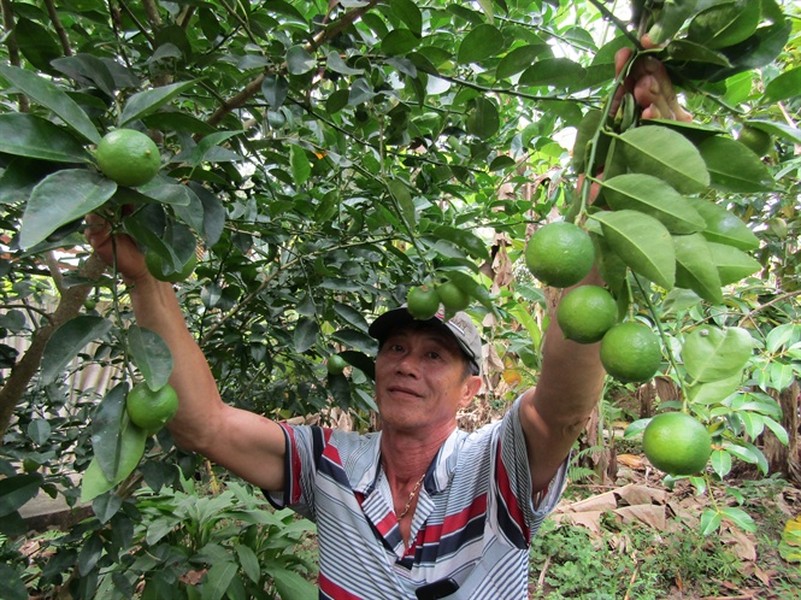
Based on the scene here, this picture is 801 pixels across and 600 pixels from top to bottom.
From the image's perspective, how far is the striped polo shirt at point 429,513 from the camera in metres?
1.55

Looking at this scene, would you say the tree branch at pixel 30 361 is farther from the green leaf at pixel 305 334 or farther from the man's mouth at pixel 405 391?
the man's mouth at pixel 405 391

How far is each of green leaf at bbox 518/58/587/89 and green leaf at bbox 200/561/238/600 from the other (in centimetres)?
287

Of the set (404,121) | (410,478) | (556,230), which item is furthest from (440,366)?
(556,230)

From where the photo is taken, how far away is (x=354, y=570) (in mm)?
1723

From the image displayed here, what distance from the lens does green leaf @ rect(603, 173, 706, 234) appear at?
1.85 feet

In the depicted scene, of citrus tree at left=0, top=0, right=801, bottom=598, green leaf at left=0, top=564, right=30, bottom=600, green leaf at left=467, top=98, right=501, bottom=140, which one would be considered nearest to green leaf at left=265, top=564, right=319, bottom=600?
citrus tree at left=0, top=0, right=801, bottom=598

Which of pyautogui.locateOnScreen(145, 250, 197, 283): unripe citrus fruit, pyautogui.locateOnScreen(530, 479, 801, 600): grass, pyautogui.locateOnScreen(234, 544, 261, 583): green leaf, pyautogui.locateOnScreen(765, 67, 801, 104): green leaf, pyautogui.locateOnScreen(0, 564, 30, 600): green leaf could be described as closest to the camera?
pyautogui.locateOnScreen(765, 67, 801, 104): green leaf

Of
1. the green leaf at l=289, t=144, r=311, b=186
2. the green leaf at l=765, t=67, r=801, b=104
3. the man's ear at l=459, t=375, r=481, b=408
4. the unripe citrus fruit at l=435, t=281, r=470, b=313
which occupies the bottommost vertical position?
the man's ear at l=459, t=375, r=481, b=408

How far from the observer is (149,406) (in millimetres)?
815

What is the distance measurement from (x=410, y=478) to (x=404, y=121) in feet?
3.61

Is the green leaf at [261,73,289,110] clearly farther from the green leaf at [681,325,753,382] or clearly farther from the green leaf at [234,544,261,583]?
the green leaf at [234,544,261,583]

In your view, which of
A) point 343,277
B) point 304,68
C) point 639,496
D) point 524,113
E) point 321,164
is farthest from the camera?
point 639,496

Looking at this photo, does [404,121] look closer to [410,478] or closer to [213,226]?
[213,226]

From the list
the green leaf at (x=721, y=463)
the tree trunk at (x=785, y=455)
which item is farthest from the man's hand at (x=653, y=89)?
the tree trunk at (x=785, y=455)
